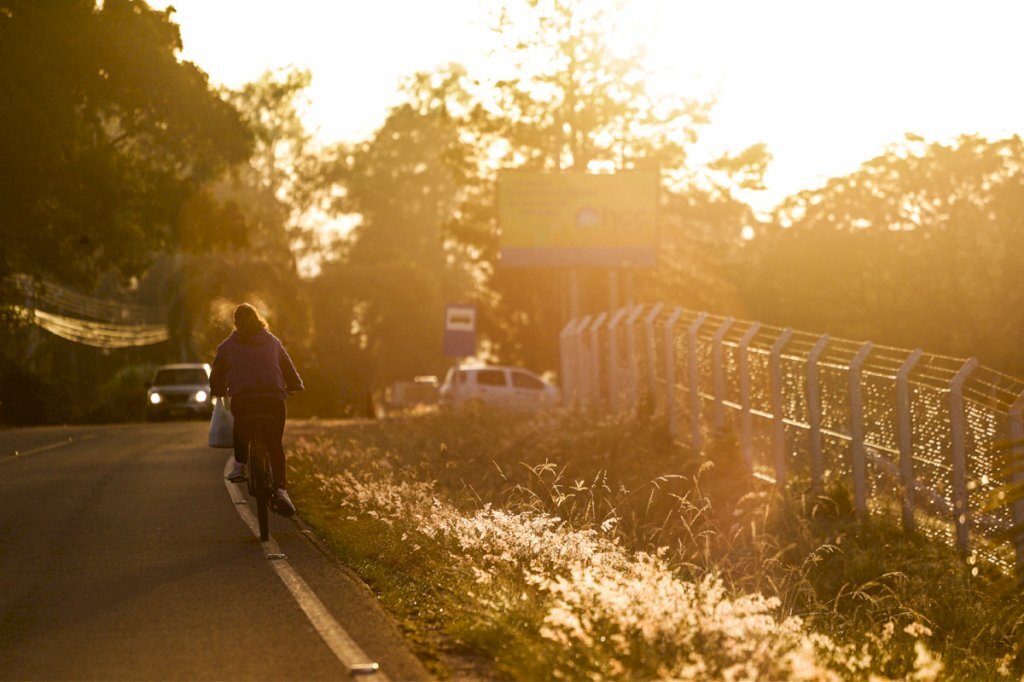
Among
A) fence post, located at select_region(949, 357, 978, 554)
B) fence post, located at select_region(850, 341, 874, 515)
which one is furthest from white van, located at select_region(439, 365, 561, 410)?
fence post, located at select_region(949, 357, 978, 554)

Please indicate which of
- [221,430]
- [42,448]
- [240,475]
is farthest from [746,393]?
[42,448]

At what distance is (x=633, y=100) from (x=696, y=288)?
9.95 metres

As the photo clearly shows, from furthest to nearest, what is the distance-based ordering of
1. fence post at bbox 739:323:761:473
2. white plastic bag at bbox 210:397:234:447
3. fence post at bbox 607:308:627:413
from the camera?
fence post at bbox 607:308:627:413
fence post at bbox 739:323:761:473
white plastic bag at bbox 210:397:234:447

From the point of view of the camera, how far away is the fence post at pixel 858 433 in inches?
695

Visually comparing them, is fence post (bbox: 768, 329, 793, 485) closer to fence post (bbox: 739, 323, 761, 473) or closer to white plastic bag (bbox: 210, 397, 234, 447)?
fence post (bbox: 739, 323, 761, 473)

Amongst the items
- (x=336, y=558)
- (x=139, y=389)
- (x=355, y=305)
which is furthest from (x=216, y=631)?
(x=355, y=305)

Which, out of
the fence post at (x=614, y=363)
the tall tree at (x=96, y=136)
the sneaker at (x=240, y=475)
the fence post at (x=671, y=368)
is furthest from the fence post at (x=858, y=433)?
the tall tree at (x=96, y=136)

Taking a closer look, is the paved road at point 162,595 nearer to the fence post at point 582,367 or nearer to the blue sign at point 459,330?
the blue sign at point 459,330

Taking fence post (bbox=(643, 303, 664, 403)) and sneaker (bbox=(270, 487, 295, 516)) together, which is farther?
fence post (bbox=(643, 303, 664, 403))

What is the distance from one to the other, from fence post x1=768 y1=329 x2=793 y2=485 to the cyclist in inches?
334

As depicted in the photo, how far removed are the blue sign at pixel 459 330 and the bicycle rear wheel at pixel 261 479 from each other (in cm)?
2080

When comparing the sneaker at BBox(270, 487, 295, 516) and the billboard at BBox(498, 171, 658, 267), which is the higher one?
the billboard at BBox(498, 171, 658, 267)

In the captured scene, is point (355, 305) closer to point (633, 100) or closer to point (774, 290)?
point (774, 290)

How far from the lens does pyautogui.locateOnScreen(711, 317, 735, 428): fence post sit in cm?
2275
